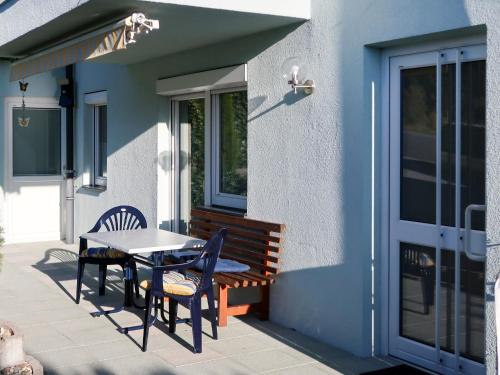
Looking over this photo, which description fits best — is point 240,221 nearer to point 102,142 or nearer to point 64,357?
point 64,357

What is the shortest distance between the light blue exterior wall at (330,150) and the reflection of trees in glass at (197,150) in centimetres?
144

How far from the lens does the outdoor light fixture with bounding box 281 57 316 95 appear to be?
24.1 ft

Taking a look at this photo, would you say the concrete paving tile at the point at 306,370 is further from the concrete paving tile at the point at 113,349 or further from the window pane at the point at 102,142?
the window pane at the point at 102,142

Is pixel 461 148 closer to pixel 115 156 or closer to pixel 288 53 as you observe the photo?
pixel 288 53

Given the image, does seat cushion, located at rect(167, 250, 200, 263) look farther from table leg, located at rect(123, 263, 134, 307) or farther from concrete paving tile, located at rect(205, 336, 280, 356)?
concrete paving tile, located at rect(205, 336, 280, 356)

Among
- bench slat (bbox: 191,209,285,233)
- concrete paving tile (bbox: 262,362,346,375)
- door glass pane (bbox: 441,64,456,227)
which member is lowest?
concrete paving tile (bbox: 262,362,346,375)

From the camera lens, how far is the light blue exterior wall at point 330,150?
6.29 m

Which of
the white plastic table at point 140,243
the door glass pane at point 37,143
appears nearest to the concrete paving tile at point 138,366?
the white plastic table at point 140,243

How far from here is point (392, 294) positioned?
22.1ft

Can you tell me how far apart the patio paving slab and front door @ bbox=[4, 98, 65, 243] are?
171 inches

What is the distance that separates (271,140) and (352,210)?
1462 mm

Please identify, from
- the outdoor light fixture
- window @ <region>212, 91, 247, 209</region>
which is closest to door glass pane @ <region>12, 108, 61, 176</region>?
window @ <region>212, 91, 247, 209</region>

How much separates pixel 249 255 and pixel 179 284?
1322 mm

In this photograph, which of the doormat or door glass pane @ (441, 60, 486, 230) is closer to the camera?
door glass pane @ (441, 60, 486, 230)
